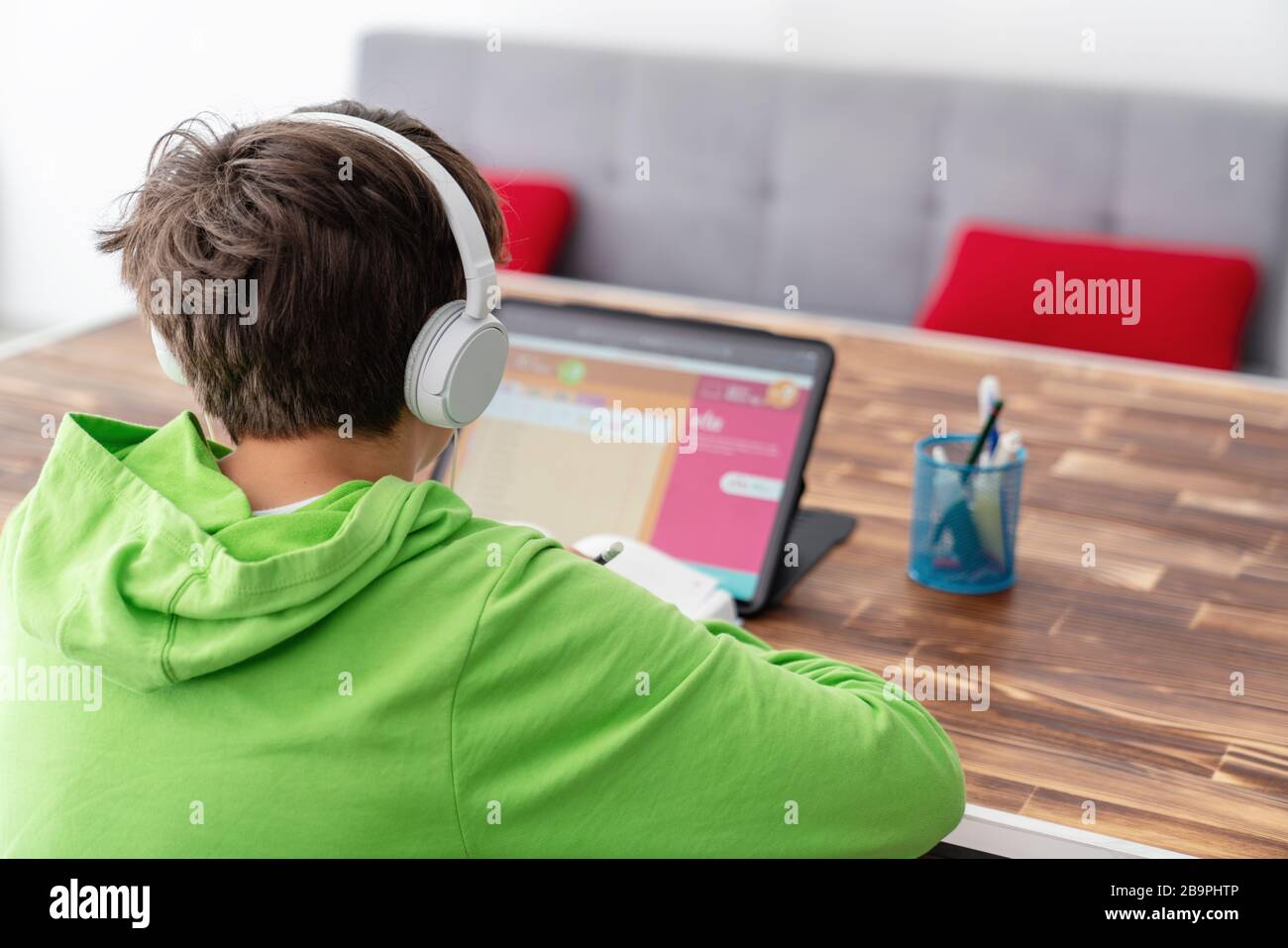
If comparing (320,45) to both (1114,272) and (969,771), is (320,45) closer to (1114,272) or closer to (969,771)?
(1114,272)

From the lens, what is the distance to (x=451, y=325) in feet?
2.77

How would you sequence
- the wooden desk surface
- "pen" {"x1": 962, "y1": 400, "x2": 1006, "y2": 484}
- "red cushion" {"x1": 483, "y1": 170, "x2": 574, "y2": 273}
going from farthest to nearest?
"red cushion" {"x1": 483, "y1": 170, "x2": 574, "y2": 273}
"pen" {"x1": 962, "y1": 400, "x2": 1006, "y2": 484}
the wooden desk surface

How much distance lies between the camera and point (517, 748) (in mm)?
771

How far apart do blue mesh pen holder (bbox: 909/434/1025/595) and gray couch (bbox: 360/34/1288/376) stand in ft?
5.87

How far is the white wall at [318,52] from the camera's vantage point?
2.97m

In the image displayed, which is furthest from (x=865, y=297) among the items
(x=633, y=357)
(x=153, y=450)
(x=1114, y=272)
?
(x=153, y=450)

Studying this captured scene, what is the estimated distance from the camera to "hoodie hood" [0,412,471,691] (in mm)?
744

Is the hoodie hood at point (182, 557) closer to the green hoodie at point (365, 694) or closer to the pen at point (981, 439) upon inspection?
the green hoodie at point (365, 694)

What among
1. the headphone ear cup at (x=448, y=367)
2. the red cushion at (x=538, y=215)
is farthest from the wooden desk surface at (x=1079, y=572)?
the red cushion at (x=538, y=215)

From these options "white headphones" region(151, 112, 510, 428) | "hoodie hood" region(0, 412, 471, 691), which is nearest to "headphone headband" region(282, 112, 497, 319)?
"white headphones" region(151, 112, 510, 428)

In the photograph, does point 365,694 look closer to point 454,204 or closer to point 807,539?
point 454,204

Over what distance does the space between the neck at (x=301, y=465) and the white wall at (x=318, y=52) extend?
93.4 inches

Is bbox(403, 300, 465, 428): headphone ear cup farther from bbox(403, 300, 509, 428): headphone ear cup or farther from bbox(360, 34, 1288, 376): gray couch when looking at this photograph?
bbox(360, 34, 1288, 376): gray couch

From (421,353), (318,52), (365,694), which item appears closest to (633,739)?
(365,694)
